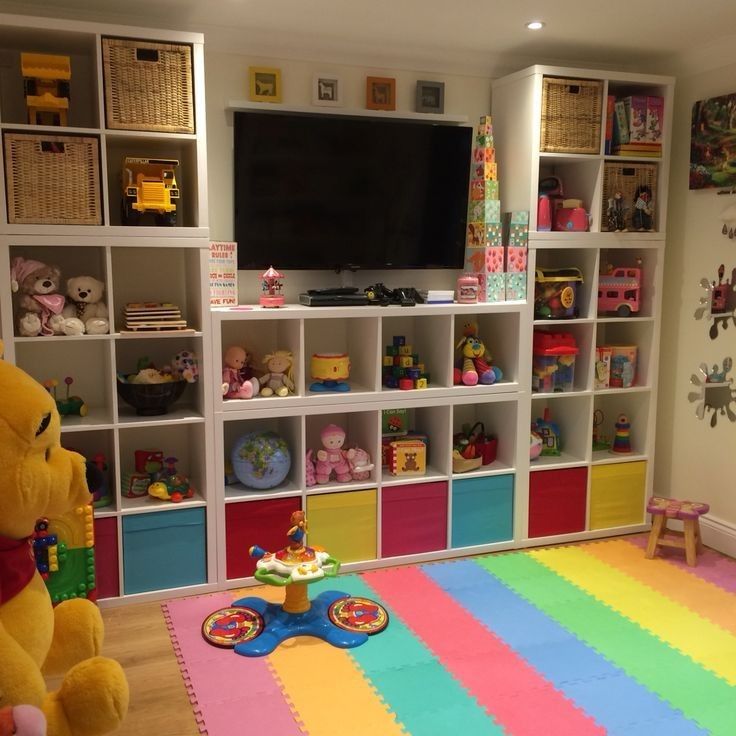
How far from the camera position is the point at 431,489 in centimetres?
355

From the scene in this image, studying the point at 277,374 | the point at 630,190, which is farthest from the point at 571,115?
the point at 277,374

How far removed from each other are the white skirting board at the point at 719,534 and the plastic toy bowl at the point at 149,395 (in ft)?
8.14

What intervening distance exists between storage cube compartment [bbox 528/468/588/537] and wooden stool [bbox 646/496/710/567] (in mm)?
326

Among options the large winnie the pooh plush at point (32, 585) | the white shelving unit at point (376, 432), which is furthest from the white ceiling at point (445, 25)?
the large winnie the pooh plush at point (32, 585)

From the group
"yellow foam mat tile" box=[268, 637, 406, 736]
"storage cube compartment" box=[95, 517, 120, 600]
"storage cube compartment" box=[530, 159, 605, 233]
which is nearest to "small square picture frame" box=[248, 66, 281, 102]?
"storage cube compartment" box=[530, 159, 605, 233]

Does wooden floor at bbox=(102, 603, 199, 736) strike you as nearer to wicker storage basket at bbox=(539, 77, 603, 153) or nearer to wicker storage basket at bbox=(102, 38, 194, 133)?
wicker storage basket at bbox=(102, 38, 194, 133)

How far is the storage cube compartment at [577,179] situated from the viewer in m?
3.63

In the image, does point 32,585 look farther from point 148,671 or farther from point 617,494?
point 617,494

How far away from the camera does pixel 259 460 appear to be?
3285 mm

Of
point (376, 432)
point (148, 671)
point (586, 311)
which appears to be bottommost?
point (148, 671)

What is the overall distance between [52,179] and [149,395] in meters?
0.87

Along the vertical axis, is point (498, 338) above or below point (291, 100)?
below

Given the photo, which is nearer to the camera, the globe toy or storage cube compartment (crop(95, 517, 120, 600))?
storage cube compartment (crop(95, 517, 120, 600))

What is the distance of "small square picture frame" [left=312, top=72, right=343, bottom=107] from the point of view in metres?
3.44
